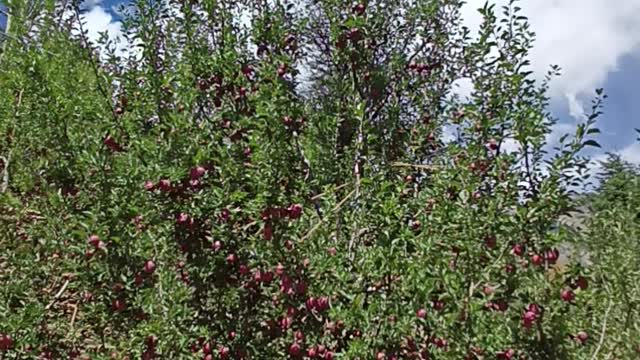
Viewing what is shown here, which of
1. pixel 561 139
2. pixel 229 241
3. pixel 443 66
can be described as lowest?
pixel 229 241

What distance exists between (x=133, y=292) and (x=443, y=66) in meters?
1.84

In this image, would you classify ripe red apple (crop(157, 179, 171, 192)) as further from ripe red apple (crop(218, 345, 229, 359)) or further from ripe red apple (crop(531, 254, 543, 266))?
ripe red apple (crop(531, 254, 543, 266))


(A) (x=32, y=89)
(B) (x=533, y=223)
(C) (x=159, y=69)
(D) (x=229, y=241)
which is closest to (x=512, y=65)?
(B) (x=533, y=223)

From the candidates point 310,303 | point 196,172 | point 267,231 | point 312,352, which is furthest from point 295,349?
point 196,172

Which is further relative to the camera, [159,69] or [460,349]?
[159,69]

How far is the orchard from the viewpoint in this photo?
2.18 metres

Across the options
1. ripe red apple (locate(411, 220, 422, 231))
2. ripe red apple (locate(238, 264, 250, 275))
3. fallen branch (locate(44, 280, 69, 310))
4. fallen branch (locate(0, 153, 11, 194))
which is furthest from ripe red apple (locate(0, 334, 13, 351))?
fallen branch (locate(0, 153, 11, 194))

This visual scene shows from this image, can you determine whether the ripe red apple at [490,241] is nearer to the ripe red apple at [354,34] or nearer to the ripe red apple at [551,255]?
the ripe red apple at [551,255]

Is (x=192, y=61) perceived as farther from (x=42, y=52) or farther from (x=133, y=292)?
(x=42, y=52)

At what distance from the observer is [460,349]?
2090 mm

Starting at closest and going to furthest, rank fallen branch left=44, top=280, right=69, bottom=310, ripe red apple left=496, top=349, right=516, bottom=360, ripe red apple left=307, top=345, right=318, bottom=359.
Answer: ripe red apple left=496, top=349, right=516, bottom=360 < ripe red apple left=307, top=345, right=318, bottom=359 < fallen branch left=44, top=280, right=69, bottom=310

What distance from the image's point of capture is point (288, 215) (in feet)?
7.77

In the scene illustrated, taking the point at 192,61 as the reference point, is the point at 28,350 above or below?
below

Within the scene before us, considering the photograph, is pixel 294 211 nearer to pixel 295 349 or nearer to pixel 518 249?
pixel 295 349
